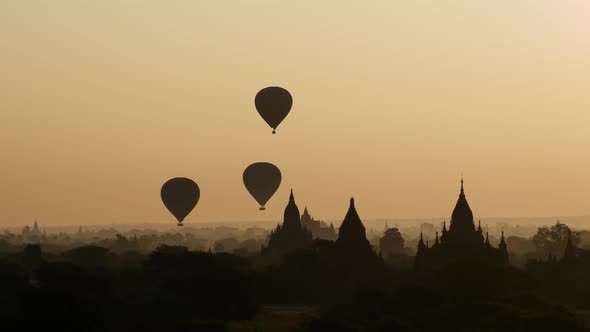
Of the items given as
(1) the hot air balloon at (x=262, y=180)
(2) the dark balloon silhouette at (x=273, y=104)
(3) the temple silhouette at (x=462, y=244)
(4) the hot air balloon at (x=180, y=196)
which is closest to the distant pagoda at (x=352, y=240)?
(3) the temple silhouette at (x=462, y=244)

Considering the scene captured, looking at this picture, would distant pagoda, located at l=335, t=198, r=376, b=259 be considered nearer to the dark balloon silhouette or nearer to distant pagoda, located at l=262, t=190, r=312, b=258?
the dark balloon silhouette

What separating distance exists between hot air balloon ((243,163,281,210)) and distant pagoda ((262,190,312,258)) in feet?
30.0

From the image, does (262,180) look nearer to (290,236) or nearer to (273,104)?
(290,236)

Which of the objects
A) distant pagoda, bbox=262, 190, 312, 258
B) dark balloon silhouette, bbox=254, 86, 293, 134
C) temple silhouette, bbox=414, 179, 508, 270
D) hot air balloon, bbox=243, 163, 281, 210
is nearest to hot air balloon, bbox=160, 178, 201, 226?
hot air balloon, bbox=243, 163, 281, 210

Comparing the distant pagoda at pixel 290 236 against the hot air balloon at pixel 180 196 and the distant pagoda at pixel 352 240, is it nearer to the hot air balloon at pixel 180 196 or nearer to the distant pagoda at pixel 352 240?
the hot air balloon at pixel 180 196

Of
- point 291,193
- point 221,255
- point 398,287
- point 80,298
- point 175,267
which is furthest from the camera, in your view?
point 291,193

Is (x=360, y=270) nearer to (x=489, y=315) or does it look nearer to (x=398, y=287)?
(x=398, y=287)

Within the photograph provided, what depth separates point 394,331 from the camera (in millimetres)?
81875

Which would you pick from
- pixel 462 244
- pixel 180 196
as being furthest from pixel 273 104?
pixel 462 244

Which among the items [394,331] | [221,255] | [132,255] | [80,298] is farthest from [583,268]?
[132,255]

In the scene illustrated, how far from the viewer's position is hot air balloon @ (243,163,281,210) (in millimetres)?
159613

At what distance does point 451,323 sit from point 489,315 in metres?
3.27

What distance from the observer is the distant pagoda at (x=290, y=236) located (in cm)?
14562

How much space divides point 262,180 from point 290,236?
15697 millimetres
